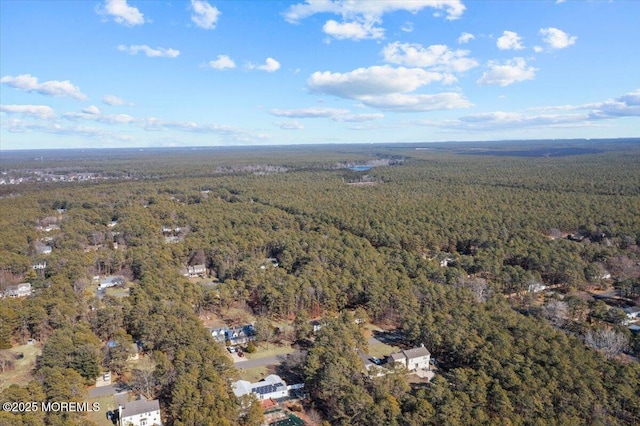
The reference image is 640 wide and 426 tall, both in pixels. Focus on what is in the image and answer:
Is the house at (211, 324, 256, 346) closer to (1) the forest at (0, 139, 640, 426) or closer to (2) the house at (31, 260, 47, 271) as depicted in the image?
(1) the forest at (0, 139, 640, 426)

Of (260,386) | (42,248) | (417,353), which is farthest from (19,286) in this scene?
(417,353)

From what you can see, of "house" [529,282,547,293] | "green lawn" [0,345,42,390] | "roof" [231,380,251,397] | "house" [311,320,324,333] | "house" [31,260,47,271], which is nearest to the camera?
"roof" [231,380,251,397]

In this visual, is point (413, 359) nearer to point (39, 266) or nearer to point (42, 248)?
point (39, 266)

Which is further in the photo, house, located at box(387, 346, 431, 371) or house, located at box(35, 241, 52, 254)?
house, located at box(35, 241, 52, 254)

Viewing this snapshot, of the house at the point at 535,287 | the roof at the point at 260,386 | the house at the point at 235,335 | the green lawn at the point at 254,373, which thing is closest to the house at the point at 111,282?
the house at the point at 235,335

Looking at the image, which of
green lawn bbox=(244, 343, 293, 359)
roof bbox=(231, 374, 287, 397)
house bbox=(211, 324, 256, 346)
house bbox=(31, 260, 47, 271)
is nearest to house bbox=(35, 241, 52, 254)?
house bbox=(31, 260, 47, 271)

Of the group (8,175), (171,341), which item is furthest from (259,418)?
(8,175)

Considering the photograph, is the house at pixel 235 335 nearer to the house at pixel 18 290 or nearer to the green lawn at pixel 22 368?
the green lawn at pixel 22 368
